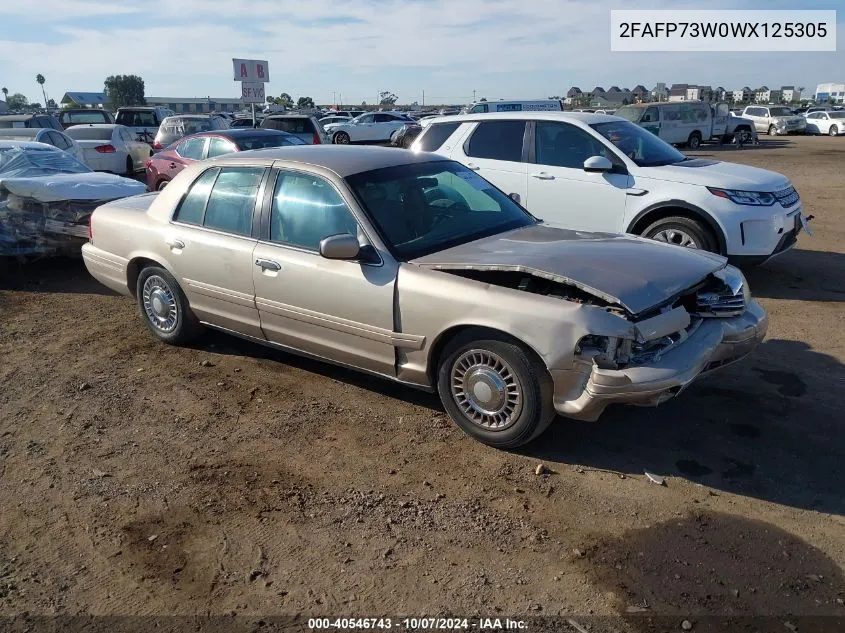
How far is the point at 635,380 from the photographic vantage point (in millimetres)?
3559

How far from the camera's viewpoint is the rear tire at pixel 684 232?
695 centimetres

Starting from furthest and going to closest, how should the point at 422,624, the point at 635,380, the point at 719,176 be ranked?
the point at 719,176
the point at 635,380
the point at 422,624

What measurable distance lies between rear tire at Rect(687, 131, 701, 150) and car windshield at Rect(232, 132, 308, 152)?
71.8 feet

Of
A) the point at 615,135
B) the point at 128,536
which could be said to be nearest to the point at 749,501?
the point at 128,536

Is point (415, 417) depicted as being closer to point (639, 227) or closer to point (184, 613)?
point (184, 613)

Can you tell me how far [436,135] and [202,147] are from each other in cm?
484

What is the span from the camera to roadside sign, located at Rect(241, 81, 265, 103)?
24777 mm

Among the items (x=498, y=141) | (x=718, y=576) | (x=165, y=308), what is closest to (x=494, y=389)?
(x=718, y=576)

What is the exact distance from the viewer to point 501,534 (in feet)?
11.0

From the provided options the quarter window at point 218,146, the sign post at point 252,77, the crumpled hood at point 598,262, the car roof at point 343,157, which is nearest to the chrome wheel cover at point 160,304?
the car roof at point 343,157

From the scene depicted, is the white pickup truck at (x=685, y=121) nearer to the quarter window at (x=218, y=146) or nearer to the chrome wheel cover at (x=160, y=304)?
the quarter window at (x=218, y=146)

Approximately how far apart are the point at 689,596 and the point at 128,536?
258cm

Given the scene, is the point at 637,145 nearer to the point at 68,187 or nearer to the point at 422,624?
the point at 422,624

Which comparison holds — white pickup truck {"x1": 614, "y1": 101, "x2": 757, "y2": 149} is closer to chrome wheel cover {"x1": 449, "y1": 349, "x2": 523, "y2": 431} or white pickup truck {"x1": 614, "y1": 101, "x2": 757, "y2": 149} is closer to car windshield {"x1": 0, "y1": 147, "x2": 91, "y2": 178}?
car windshield {"x1": 0, "y1": 147, "x2": 91, "y2": 178}
